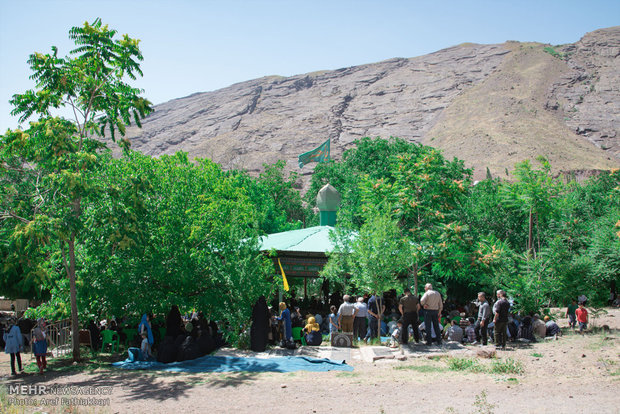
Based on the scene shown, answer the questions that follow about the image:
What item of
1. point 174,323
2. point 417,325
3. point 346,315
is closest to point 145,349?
point 174,323

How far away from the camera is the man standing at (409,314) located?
13.4 meters

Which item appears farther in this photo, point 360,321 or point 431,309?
point 360,321

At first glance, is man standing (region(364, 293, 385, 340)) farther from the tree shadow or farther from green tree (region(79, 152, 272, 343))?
the tree shadow

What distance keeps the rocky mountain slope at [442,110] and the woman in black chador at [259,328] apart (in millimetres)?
61401

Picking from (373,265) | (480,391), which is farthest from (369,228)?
(480,391)

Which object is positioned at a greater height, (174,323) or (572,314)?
(174,323)

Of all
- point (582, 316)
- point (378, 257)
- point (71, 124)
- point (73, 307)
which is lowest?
point (582, 316)

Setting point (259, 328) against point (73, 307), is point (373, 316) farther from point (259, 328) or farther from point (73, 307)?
point (73, 307)

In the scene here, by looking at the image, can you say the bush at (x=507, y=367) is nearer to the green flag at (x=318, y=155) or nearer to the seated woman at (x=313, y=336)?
the seated woman at (x=313, y=336)

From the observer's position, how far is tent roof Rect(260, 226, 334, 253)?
58.9 feet

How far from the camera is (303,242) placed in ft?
62.0

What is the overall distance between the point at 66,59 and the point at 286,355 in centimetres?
947

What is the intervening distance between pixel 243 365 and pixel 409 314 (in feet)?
15.2

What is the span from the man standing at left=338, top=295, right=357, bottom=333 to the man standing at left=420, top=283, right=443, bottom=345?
81.5 inches
